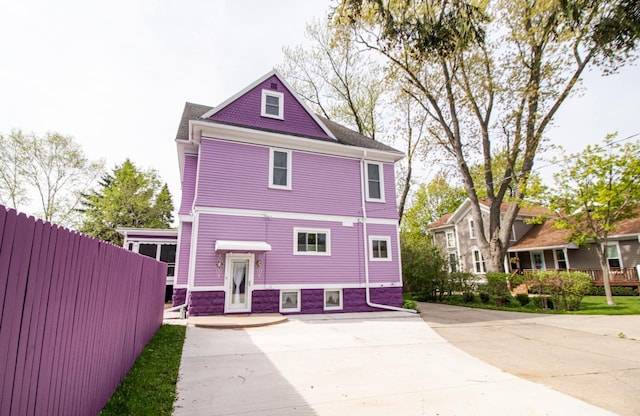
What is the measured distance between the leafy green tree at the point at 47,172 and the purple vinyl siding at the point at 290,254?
75.8 feet

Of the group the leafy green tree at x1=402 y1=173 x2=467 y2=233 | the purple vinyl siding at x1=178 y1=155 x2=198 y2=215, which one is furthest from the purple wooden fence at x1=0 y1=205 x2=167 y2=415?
the leafy green tree at x1=402 y1=173 x2=467 y2=233

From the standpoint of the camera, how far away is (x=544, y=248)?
22000 mm

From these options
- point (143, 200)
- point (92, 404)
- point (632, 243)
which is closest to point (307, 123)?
point (92, 404)

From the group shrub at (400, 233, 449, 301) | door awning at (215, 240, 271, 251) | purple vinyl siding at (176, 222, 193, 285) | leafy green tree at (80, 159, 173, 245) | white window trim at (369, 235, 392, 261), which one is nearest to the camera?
door awning at (215, 240, 271, 251)

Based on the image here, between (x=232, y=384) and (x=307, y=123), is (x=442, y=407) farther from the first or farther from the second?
(x=307, y=123)

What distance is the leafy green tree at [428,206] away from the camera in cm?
3869

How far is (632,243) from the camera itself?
1902cm

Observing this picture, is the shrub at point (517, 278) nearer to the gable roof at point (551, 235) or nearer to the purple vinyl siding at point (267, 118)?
the gable roof at point (551, 235)

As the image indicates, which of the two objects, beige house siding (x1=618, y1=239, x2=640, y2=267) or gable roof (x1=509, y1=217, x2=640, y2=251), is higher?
gable roof (x1=509, y1=217, x2=640, y2=251)

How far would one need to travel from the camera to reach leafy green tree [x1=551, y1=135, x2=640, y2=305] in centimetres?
1425

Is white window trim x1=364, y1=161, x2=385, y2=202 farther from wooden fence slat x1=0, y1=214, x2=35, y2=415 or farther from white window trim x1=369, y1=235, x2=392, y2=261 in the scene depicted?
wooden fence slat x1=0, y1=214, x2=35, y2=415

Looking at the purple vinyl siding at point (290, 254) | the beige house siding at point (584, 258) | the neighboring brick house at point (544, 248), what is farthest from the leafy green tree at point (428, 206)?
the purple vinyl siding at point (290, 254)

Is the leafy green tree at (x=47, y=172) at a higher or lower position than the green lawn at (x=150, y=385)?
higher

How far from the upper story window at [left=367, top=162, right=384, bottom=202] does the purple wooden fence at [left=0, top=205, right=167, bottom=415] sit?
1088 cm
